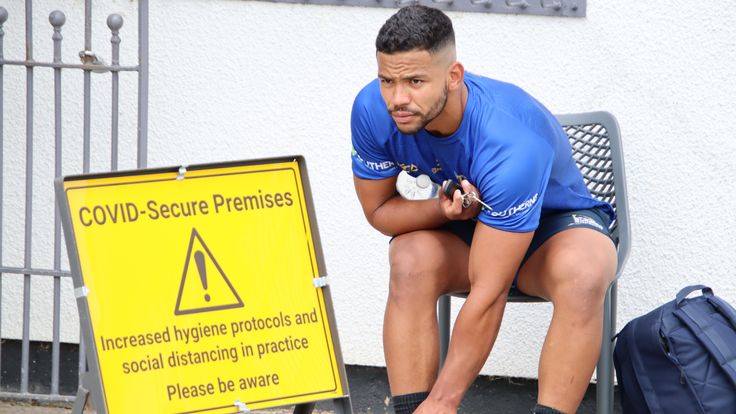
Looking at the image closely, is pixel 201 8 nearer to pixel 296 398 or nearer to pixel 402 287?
pixel 402 287

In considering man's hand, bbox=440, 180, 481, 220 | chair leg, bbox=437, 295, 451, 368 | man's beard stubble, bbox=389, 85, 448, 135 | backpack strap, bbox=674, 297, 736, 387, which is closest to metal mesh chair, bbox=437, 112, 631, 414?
chair leg, bbox=437, 295, 451, 368

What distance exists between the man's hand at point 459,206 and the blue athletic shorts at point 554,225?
240 mm

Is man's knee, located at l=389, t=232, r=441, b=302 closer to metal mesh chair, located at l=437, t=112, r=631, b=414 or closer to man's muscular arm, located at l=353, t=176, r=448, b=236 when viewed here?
man's muscular arm, located at l=353, t=176, r=448, b=236

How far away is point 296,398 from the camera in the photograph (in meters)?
2.82

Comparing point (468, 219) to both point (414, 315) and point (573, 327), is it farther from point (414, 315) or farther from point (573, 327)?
point (573, 327)

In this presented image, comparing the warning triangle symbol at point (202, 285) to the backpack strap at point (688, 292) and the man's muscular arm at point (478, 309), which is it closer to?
the man's muscular arm at point (478, 309)

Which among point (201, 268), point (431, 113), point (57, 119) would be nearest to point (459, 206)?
point (431, 113)

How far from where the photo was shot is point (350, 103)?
3.98m

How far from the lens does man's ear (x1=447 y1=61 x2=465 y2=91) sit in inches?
119

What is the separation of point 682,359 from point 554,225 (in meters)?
0.51

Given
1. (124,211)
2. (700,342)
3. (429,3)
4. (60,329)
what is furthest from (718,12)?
(60,329)

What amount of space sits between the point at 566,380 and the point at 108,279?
3.96 ft

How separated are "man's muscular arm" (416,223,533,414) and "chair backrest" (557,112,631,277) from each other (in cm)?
52

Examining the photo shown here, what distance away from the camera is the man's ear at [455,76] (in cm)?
303
